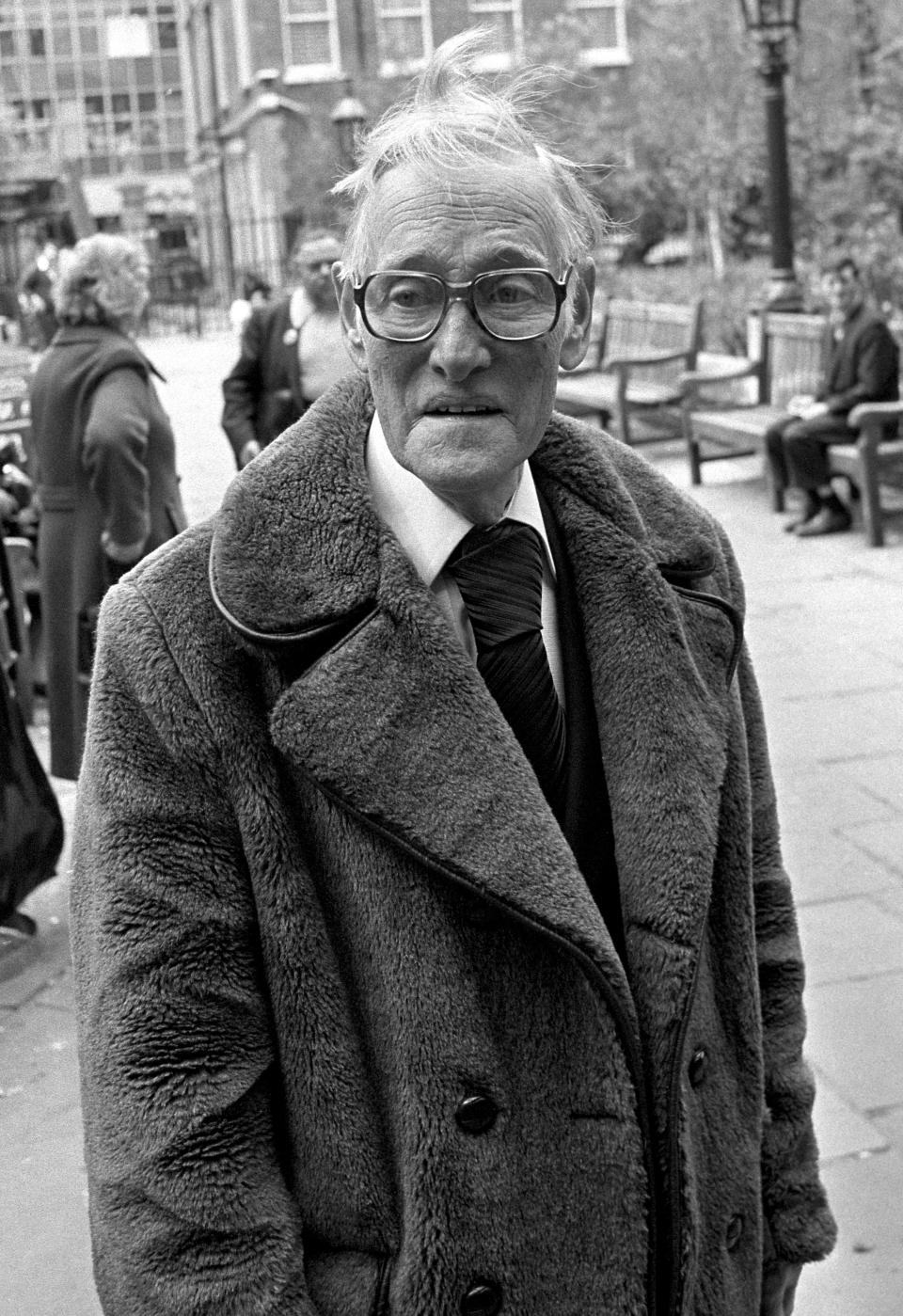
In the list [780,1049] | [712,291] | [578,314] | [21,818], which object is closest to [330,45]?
[712,291]

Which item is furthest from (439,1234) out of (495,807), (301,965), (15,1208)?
(15,1208)

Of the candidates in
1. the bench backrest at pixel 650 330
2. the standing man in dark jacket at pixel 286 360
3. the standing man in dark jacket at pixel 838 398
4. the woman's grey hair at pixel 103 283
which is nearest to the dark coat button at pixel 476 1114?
the woman's grey hair at pixel 103 283

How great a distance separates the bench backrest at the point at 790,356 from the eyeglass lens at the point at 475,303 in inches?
383

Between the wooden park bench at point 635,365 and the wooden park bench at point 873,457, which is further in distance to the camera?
the wooden park bench at point 635,365

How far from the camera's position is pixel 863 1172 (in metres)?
3.65

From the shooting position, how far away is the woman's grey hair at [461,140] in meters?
1.72

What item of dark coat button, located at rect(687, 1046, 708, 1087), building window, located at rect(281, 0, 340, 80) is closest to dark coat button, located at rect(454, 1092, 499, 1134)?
dark coat button, located at rect(687, 1046, 708, 1087)

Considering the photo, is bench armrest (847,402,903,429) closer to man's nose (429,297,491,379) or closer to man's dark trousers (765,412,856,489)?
man's dark trousers (765,412,856,489)

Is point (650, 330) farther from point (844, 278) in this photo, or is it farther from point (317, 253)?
point (317, 253)

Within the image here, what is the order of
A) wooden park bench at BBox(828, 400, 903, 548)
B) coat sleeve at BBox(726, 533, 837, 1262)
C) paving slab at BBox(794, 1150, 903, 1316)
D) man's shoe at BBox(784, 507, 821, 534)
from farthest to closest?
man's shoe at BBox(784, 507, 821, 534) → wooden park bench at BBox(828, 400, 903, 548) → paving slab at BBox(794, 1150, 903, 1316) → coat sleeve at BBox(726, 533, 837, 1262)

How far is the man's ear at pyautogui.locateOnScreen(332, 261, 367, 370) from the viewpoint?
1817 millimetres

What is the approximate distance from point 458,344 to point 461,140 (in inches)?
8.4

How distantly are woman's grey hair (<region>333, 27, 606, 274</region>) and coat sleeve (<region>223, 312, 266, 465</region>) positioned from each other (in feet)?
19.5

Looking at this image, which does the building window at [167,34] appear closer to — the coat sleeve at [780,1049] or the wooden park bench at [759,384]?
the wooden park bench at [759,384]
